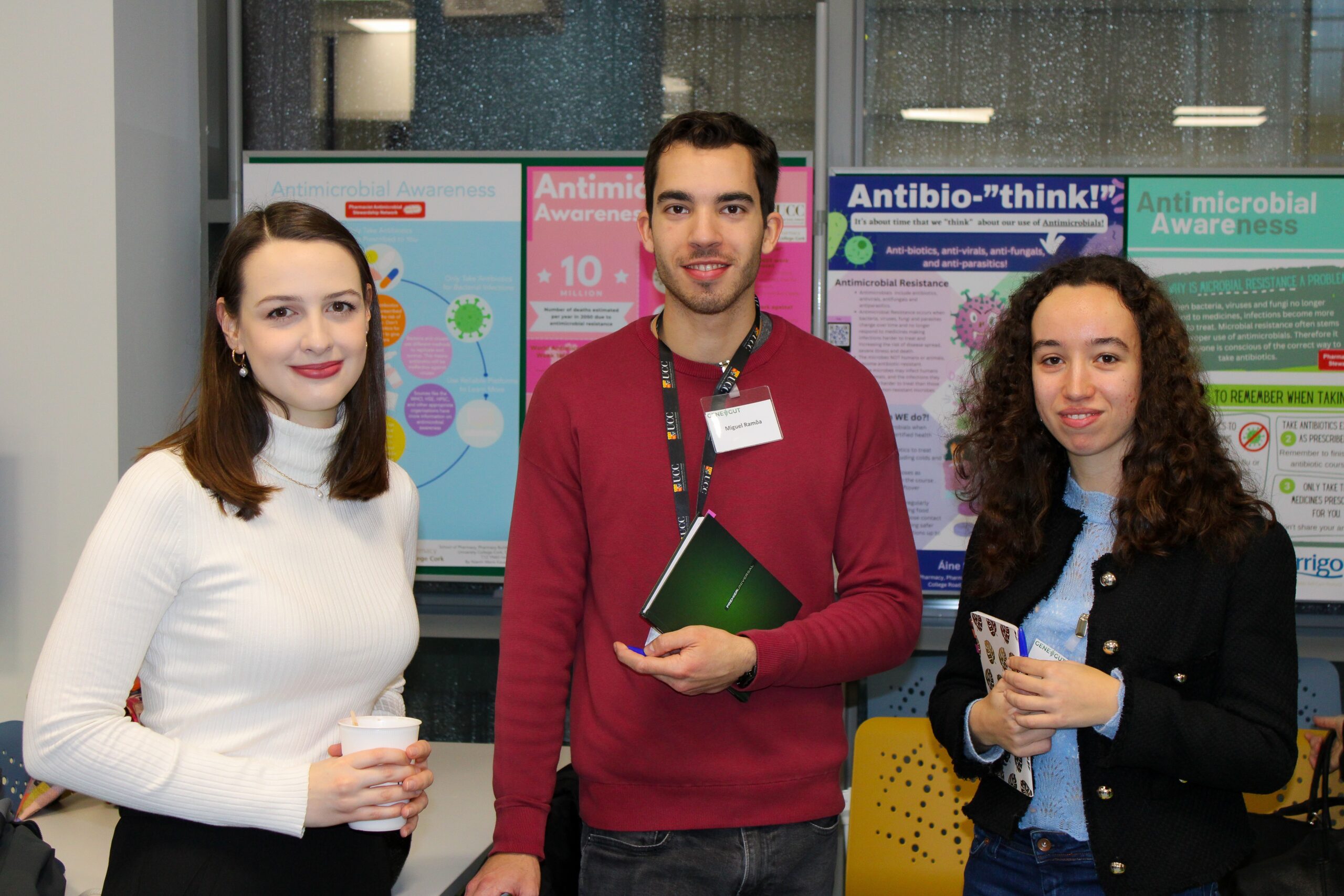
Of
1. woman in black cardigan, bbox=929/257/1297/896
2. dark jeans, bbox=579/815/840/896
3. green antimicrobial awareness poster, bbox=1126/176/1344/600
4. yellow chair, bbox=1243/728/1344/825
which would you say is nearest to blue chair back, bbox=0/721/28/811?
dark jeans, bbox=579/815/840/896

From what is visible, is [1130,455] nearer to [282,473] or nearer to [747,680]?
[747,680]

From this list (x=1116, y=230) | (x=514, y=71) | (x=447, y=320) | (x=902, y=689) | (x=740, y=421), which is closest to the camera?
(x=740, y=421)

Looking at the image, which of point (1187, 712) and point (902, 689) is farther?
point (902, 689)

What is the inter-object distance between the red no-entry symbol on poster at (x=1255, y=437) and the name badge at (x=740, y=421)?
183cm

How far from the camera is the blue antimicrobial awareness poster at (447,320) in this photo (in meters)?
3.13

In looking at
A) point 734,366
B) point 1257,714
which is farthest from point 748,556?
point 1257,714

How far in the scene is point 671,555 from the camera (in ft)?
5.61

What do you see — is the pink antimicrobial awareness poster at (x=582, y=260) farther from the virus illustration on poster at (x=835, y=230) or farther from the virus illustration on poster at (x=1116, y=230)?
the virus illustration on poster at (x=1116, y=230)

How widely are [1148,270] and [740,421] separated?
1.76 meters

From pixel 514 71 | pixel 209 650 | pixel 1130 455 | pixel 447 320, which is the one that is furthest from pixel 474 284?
pixel 1130 455

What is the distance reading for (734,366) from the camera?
179cm

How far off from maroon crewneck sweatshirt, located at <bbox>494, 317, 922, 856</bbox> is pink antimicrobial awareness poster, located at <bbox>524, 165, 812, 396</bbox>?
4.26 feet

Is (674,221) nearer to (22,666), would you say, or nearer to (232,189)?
(232,189)

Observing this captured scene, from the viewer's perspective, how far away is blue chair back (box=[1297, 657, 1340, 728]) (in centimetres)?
281
